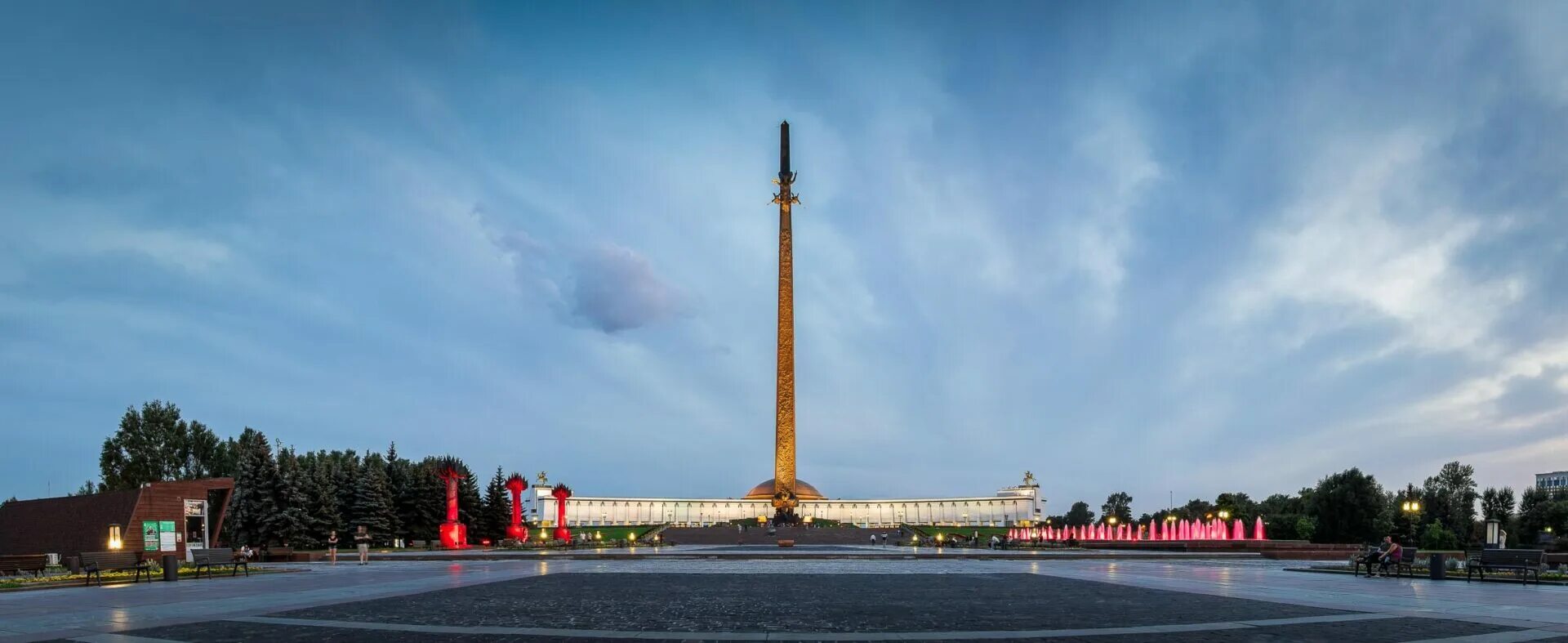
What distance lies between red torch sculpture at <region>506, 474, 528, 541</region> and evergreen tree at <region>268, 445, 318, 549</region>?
31.4 ft

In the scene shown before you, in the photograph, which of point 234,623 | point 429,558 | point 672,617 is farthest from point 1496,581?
point 429,558

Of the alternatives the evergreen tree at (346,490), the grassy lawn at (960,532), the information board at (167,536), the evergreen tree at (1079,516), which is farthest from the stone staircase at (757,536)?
the evergreen tree at (1079,516)

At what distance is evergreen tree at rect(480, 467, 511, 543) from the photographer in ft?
185

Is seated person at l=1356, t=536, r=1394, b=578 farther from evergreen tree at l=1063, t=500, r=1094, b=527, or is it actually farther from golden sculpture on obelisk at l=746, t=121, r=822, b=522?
evergreen tree at l=1063, t=500, r=1094, b=527

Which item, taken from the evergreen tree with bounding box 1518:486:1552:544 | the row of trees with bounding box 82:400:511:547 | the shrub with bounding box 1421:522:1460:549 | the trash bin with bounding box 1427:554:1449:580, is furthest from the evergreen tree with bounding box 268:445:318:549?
the evergreen tree with bounding box 1518:486:1552:544

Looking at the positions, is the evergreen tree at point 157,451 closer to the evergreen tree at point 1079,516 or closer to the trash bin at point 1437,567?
the trash bin at point 1437,567

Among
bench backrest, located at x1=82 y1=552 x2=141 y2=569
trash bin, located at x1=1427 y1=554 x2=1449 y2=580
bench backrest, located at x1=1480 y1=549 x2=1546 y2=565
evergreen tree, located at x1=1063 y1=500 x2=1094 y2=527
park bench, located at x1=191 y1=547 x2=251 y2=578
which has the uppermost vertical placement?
bench backrest, located at x1=1480 y1=549 x2=1546 y2=565

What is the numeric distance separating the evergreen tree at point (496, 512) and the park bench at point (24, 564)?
2993 centimetres

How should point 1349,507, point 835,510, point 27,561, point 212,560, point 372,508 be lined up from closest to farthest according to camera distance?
point 212,560, point 27,561, point 372,508, point 1349,507, point 835,510

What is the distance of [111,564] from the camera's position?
24641 mm

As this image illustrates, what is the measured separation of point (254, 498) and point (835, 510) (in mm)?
71035

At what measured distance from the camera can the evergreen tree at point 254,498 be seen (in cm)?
4466

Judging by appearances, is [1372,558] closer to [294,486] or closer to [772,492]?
[294,486]

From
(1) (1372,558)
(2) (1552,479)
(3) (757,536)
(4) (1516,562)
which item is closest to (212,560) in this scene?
(1) (1372,558)
